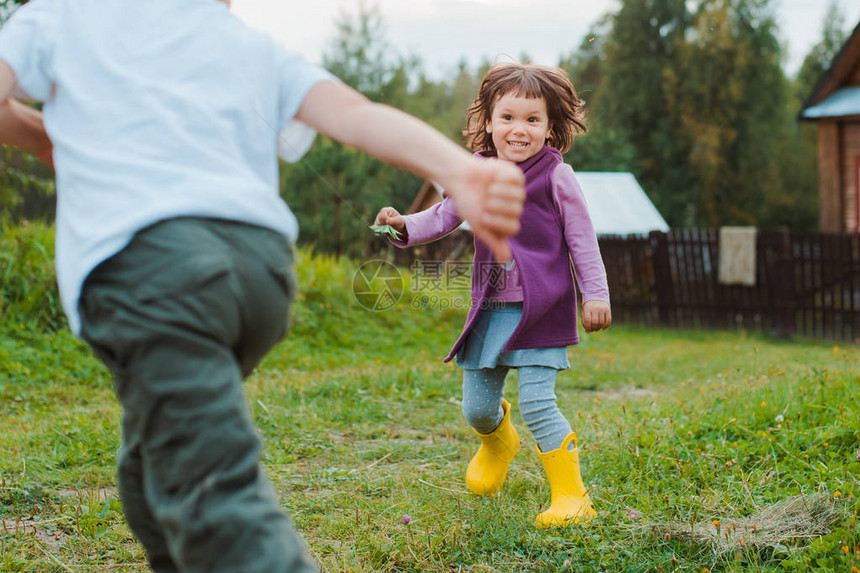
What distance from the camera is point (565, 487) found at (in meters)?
2.67

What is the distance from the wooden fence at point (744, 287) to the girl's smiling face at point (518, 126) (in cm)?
951

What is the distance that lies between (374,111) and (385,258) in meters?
9.46

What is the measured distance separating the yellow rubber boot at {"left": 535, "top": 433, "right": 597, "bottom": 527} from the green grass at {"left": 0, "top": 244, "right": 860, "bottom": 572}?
76 millimetres

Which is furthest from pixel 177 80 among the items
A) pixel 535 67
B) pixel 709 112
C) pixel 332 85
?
pixel 709 112

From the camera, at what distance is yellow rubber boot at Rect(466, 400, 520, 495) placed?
9.70 feet

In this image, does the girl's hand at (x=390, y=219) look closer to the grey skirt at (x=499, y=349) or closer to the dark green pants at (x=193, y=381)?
the grey skirt at (x=499, y=349)

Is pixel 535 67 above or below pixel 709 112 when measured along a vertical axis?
below

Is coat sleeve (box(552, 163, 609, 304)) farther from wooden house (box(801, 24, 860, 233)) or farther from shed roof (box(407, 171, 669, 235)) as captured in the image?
wooden house (box(801, 24, 860, 233))

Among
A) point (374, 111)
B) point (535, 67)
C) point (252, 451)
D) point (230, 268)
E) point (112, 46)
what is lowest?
point (252, 451)

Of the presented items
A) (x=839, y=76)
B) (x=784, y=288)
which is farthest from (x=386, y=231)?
(x=839, y=76)

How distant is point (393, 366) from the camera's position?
6324 mm

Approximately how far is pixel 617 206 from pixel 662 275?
2459 mm

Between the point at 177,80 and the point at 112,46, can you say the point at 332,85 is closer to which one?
the point at 177,80

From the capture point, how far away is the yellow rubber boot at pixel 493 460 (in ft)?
9.70
